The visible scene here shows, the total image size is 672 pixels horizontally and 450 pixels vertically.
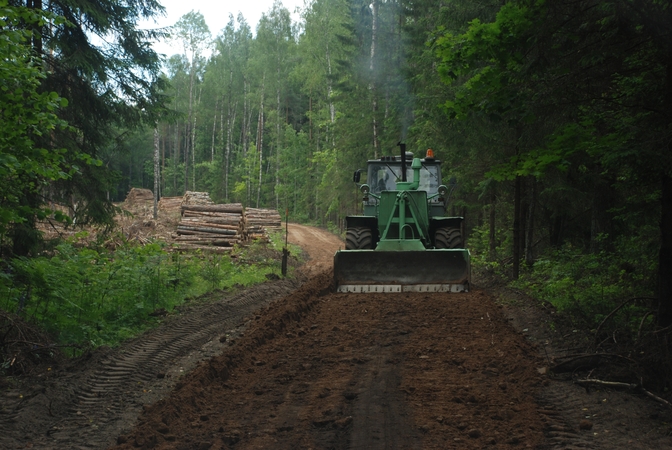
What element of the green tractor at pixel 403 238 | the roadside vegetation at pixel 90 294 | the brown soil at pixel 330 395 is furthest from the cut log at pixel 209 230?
the brown soil at pixel 330 395

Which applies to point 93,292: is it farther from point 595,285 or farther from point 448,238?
point 595,285

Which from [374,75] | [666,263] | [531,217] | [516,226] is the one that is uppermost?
[374,75]

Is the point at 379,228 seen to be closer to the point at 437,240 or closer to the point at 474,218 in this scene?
the point at 437,240

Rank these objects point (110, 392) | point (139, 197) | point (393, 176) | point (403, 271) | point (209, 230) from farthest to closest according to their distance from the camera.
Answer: point (139, 197) < point (209, 230) < point (393, 176) < point (403, 271) < point (110, 392)

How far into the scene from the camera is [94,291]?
9.03m

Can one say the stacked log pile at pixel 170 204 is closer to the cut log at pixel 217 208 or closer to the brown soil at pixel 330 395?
the cut log at pixel 217 208

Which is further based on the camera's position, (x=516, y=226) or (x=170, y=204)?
(x=170, y=204)

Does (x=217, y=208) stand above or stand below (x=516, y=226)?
above

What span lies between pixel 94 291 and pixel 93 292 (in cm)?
2

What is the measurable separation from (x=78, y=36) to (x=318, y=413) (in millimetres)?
10381

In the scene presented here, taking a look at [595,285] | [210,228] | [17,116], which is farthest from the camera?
[210,228]

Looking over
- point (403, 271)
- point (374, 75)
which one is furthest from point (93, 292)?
point (374, 75)

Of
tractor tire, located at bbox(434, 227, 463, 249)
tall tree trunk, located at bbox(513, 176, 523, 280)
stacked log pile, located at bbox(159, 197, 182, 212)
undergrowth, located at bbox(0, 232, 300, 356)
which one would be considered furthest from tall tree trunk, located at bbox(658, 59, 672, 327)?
stacked log pile, located at bbox(159, 197, 182, 212)

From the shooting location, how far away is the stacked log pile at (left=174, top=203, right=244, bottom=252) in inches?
807
